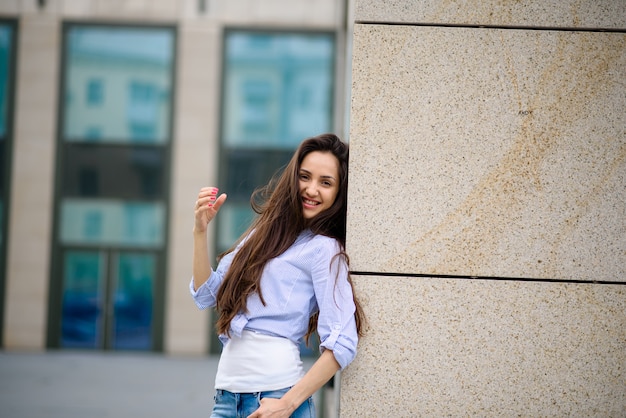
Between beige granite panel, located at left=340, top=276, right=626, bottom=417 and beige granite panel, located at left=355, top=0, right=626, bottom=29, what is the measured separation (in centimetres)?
104

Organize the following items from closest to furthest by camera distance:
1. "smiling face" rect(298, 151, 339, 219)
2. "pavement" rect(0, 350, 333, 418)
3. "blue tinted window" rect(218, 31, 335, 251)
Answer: "smiling face" rect(298, 151, 339, 219) → "pavement" rect(0, 350, 333, 418) → "blue tinted window" rect(218, 31, 335, 251)

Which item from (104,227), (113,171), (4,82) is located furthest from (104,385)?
(4,82)

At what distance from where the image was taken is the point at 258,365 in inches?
96.6

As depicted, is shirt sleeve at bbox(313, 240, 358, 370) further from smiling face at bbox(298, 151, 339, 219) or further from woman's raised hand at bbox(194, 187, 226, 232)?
woman's raised hand at bbox(194, 187, 226, 232)

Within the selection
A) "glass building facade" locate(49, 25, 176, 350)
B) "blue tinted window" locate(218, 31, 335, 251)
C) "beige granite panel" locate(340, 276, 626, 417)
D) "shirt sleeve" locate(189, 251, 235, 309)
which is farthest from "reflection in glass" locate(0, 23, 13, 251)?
"beige granite panel" locate(340, 276, 626, 417)

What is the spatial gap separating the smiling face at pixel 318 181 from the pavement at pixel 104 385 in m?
4.86

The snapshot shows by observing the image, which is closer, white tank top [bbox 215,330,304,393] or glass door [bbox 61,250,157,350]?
white tank top [bbox 215,330,304,393]

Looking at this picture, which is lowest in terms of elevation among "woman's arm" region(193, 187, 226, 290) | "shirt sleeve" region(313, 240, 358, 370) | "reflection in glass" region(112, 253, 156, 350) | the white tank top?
"reflection in glass" region(112, 253, 156, 350)

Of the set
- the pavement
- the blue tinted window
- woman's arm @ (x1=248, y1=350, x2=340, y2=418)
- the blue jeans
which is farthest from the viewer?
the blue tinted window

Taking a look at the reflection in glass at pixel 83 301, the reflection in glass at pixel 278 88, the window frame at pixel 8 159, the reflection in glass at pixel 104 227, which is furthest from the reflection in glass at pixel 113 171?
the reflection in glass at pixel 278 88

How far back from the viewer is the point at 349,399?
260 centimetres

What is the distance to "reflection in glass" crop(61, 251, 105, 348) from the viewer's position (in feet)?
45.0

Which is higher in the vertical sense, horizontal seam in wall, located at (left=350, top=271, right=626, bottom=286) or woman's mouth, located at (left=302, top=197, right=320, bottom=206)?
woman's mouth, located at (left=302, top=197, right=320, bottom=206)

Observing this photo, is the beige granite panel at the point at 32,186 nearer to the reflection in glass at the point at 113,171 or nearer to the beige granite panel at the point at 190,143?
the reflection in glass at the point at 113,171
